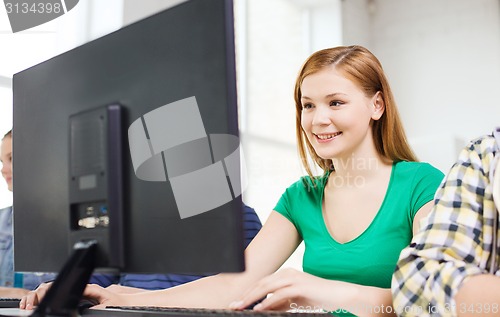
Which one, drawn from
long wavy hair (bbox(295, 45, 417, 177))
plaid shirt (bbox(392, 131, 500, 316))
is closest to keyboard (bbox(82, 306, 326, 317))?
plaid shirt (bbox(392, 131, 500, 316))

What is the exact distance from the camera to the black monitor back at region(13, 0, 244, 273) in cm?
63

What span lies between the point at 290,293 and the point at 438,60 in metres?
Answer: 3.17

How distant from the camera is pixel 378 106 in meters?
1.30

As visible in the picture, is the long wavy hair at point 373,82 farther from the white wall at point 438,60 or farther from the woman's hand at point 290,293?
the white wall at point 438,60

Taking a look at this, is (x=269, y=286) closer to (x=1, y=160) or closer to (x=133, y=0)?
(x=1, y=160)

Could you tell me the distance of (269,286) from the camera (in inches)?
30.9

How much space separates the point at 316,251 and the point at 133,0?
1.39 meters

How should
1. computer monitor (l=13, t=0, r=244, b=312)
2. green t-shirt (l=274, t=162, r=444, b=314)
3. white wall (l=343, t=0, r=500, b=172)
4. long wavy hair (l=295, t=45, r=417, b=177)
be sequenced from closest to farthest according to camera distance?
computer monitor (l=13, t=0, r=244, b=312) → green t-shirt (l=274, t=162, r=444, b=314) → long wavy hair (l=295, t=45, r=417, b=177) → white wall (l=343, t=0, r=500, b=172)

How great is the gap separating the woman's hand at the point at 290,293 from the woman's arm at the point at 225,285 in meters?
0.04

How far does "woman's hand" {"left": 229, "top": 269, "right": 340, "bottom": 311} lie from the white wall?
2.56 metres

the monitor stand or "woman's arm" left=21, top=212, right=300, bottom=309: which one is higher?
the monitor stand

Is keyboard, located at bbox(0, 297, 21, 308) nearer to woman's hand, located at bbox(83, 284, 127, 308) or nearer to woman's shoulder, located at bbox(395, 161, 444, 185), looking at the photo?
woman's hand, located at bbox(83, 284, 127, 308)

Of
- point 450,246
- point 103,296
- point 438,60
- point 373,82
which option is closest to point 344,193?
point 373,82

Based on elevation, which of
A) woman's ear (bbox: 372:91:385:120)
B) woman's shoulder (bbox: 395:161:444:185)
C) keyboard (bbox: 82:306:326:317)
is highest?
woman's ear (bbox: 372:91:385:120)
